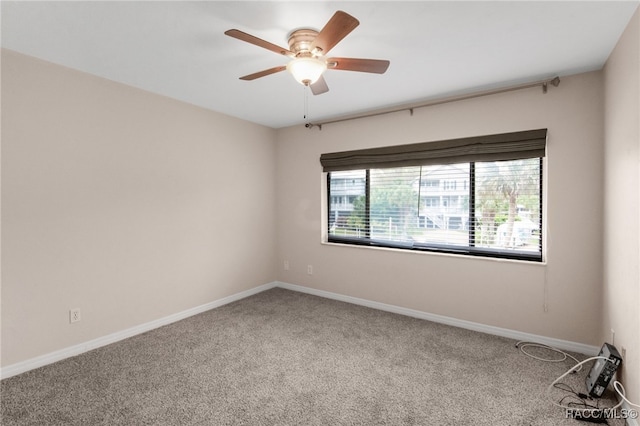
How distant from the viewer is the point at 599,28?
1945 millimetres

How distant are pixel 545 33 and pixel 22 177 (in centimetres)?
383

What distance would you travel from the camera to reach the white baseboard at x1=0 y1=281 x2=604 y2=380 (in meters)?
2.39

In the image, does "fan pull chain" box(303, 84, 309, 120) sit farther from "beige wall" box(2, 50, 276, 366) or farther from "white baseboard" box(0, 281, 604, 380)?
"white baseboard" box(0, 281, 604, 380)

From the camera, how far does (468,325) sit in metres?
3.16

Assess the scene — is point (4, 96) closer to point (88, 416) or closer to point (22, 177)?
point (22, 177)

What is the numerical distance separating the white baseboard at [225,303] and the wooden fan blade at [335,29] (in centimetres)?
289

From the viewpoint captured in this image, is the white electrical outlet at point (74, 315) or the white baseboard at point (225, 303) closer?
the white baseboard at point (225, 303)

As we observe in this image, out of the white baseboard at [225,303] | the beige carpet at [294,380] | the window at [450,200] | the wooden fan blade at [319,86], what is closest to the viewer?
the beige carpet at [294,380]

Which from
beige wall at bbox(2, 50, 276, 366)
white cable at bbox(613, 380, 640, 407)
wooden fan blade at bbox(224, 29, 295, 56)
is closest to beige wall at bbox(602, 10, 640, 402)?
white cable at bbox(613, 380, 640, 407)

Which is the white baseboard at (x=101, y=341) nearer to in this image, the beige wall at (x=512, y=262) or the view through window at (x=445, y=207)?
the beige wall at (x=512, y=262)

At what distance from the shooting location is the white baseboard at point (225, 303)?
7.83 feet

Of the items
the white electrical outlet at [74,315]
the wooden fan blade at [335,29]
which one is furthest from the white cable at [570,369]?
the white electrical outlet at [74,315]

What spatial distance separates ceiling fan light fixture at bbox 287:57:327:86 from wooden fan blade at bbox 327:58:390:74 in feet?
0.21

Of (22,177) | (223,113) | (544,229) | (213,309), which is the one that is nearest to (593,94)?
(544,229)
